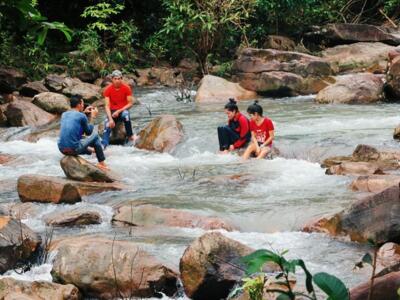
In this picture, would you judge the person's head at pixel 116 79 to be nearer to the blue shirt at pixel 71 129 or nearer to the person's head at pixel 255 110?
the blue shirt at pixel 71 129

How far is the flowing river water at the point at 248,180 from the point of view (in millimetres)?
6094

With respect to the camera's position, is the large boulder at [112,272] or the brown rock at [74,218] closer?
the large boulder at [112,272]

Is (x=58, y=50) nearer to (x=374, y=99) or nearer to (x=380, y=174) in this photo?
(x=374, y=99)

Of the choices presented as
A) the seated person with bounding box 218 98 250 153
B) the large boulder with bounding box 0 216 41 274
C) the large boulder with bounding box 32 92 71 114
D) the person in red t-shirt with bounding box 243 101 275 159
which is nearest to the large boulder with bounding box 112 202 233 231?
the large boulder with bounding box 0 216 41 274

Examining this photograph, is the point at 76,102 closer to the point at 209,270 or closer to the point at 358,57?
the point at 209,270

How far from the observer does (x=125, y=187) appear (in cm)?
860

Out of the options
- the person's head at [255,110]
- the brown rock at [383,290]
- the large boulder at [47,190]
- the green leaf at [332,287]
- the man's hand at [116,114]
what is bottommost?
the large boulder at [47,190]

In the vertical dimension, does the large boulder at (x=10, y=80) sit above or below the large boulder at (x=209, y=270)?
above

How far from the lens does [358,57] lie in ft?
62.1

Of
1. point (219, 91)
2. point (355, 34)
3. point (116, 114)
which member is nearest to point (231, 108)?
point (116, 114)

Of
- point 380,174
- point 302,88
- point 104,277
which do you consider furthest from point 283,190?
point 302,88

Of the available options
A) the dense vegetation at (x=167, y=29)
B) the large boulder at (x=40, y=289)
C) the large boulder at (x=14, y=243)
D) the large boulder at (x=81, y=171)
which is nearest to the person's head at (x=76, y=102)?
the large boulder at (x=81, y=171)

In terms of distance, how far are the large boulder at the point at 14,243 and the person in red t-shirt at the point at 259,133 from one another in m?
4.65

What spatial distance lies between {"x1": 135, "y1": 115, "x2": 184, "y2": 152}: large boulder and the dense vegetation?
668 centimetres
